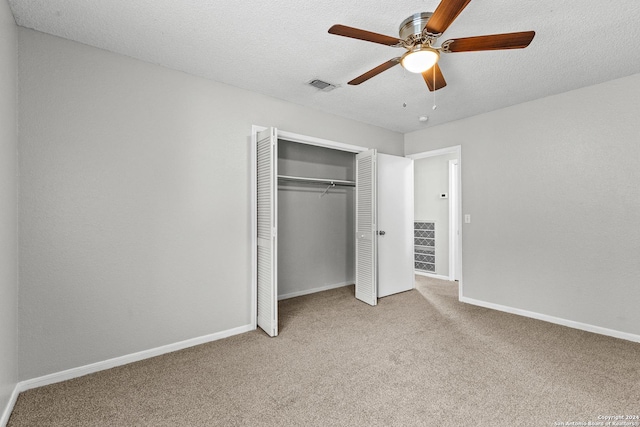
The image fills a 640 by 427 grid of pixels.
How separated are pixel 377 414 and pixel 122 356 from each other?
6.88ft

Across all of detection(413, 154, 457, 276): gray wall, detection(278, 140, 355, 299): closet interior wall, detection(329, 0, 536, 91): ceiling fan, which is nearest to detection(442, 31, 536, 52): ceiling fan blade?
detection(329, 0, 536, 91): ceiling fan

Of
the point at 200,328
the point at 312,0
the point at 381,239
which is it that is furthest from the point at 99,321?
the point at 381,239

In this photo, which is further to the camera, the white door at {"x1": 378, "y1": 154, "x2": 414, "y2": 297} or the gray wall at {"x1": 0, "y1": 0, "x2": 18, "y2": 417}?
the white door at {"x1": 378, "y1": 154, "x2": 414, "y2": 297}

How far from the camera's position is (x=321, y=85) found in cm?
310

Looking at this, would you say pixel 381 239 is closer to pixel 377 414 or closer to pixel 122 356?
pixel 377 414

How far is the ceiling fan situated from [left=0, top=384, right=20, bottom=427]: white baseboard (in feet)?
9.72

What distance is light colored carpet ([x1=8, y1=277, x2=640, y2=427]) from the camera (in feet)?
5.95

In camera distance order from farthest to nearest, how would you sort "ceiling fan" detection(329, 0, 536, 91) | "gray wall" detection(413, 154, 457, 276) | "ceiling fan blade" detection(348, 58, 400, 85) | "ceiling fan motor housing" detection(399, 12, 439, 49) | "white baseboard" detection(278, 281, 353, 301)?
"gray wall" detection(413, 154, 457, 276)
"white baseboard" detection(278, 281, 353, 301)
"ceiling fan blade" detection(348, 58, 400, 85)
"ceiling fan motor housing" detection(399, 12, 439, 49)
"ceiling fan" detection(329, 0, 536, 91)

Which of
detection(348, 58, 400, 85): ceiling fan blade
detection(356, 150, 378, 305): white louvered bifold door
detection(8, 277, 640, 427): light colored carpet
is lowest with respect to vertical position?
detection(8, 277, 640, 427): light colored carpet

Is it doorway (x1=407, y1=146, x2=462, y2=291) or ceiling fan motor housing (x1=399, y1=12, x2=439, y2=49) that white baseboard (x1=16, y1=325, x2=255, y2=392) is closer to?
ceiling fan motor housing (x1=399, y1=12, x2=439, y2=49)

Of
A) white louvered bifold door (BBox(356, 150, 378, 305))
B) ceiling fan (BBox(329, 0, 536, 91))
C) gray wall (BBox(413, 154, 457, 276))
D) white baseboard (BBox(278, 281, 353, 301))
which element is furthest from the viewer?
gray wall (BBox(413, 154, 457, 276))

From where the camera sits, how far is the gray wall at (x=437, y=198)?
5426 mm

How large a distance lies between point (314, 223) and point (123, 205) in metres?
2.61

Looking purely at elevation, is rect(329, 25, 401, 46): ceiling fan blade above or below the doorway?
above
